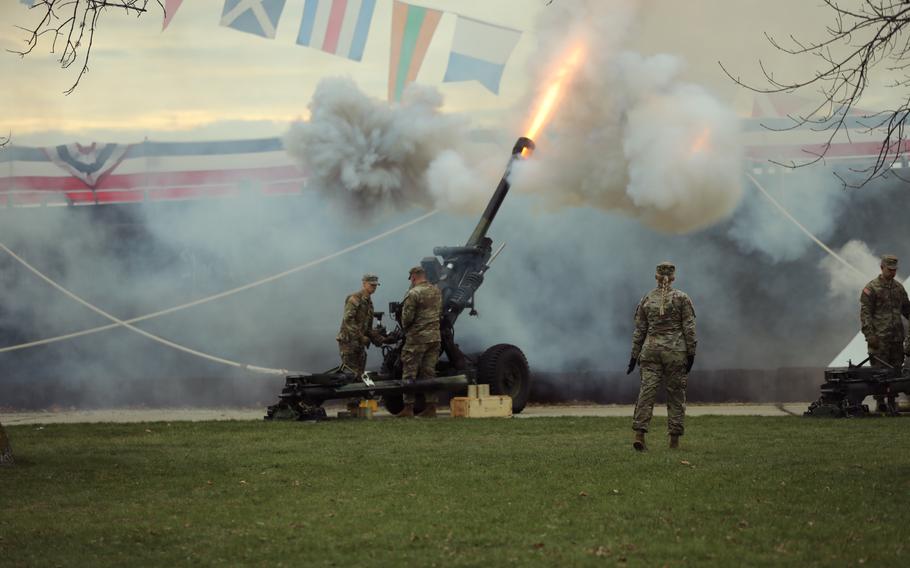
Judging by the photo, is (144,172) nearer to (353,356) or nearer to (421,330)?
(353,356)

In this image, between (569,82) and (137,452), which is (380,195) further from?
(137,452)

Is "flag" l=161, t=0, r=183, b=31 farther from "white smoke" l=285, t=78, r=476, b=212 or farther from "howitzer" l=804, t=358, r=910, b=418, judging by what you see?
"howitzer" l=804, t=358, r=910, b=418

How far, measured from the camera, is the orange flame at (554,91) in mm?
19859

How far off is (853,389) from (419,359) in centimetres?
573

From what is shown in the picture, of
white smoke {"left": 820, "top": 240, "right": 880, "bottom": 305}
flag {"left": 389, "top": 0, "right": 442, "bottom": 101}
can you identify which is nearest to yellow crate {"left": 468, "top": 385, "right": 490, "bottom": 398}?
flag {"left": 389, "top": 0, "right": 442, "bottom": 101}

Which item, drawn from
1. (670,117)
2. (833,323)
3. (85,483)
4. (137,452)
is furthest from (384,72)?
(85,483)

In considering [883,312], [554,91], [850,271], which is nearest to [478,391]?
[554,91]

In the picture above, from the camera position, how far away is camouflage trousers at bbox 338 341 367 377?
60.7 feet

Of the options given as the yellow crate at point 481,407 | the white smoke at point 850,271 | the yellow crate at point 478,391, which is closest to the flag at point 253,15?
the yellow crate at point 478,391

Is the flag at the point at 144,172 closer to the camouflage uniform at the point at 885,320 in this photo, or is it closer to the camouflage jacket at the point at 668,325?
the camouflage uniform at the point at 885,320

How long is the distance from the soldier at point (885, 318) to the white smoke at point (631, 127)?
3023 mm

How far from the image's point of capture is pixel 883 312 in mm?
17969

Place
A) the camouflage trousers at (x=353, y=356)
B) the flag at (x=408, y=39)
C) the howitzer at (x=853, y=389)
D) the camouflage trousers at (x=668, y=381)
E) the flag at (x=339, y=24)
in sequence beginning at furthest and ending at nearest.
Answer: the flag at (x=339, y=24)
the flag at (x=408, y=39)
the camouflage trousers at (x=353, y=356)
the howitzer at (x=853, y=389)
the camouflage trousers at (x=668, y=381)

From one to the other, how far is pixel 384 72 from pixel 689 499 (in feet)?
58.8
